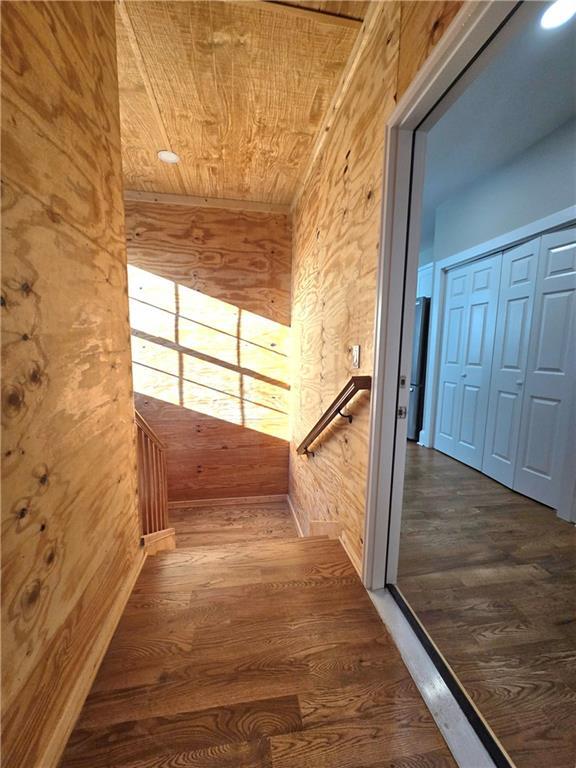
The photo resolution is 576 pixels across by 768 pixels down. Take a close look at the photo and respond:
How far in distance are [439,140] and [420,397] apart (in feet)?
9.33

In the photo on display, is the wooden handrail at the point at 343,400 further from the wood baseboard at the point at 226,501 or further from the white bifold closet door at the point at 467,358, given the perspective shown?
the white bifold closet door at the point at 467,358

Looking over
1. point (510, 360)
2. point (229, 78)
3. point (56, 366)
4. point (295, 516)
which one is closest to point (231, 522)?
point (295, 516)

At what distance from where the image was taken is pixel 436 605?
4.64 feet

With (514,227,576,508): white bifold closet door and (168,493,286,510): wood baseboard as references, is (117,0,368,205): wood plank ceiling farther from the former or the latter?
(168,493,286,510): wood baseboard

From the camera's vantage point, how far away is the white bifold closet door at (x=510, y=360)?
250cm

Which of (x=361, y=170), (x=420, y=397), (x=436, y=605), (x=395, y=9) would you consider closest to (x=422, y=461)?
(x=420, y=397)

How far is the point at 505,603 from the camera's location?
4.69 feet

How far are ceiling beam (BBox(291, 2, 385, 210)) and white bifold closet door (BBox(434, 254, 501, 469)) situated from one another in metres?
2.01

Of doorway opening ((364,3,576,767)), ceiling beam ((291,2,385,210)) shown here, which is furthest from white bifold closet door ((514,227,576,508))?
ceiling beam ((291,2,385,210))

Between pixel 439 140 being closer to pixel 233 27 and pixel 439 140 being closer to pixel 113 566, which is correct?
pixel 233 27

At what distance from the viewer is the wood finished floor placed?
2.71 ft

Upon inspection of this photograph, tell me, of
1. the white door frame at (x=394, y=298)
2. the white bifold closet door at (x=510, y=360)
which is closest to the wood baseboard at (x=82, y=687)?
the white door frame at (x=394, y=298)

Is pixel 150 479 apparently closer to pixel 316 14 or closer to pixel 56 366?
pixel 56 366

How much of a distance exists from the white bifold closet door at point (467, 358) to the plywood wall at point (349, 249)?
1.86 meters
